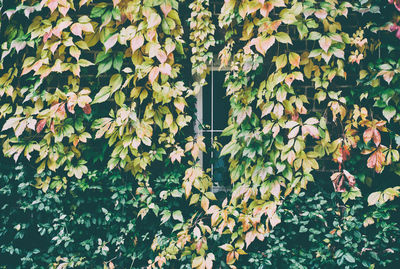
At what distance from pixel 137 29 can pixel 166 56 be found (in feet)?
1.10

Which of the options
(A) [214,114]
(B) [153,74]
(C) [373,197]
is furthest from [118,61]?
(C) [373,197]

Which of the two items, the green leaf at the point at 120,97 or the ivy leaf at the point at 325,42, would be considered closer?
the ivy leaf at the point at 325,42

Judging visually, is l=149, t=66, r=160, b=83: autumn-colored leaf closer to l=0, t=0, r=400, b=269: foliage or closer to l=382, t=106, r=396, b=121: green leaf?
l=0, t=0, r=400, b=269: foliage

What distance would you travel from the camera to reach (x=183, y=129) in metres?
3.16

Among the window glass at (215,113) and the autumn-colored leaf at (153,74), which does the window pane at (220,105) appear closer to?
the window glass at (215,113)

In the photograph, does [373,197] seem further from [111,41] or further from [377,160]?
[111,41]

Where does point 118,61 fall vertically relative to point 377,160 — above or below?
above

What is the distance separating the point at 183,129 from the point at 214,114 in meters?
0.35

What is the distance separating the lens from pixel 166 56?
276 centimetres

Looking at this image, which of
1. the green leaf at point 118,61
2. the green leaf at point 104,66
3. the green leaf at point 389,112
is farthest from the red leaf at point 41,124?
the green leaf at point 389,112

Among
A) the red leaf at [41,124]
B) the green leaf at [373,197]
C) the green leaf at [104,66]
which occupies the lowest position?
the green leaf at [373,197]

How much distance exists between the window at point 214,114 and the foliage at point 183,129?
0.17 meters

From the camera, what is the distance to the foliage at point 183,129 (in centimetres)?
272

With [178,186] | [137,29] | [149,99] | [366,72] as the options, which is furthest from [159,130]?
[366,72]
